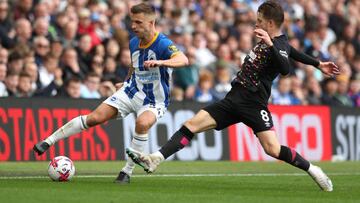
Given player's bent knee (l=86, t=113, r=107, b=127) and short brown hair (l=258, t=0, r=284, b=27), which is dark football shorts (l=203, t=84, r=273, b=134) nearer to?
short brown hair (l=258, t=0, r=284, b=27)

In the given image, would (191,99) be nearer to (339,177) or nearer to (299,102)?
(299,102)

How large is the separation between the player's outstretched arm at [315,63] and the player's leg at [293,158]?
41.9 inches

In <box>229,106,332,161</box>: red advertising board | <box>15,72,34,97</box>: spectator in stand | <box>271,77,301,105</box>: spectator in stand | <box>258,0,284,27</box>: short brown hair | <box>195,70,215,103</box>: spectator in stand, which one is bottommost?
<box>229,106,332,161</box>: red advertising board

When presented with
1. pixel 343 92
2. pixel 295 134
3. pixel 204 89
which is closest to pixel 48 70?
pixel 204 89

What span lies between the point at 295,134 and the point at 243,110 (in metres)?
10.4

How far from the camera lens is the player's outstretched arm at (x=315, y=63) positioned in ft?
42.1

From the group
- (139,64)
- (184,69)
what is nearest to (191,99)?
(184,69)

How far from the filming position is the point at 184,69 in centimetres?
2278

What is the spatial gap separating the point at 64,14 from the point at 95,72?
149 cm

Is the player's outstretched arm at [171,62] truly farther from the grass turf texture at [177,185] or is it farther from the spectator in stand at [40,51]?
the spectator in stand at [40,51]

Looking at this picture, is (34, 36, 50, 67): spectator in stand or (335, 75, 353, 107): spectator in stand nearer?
(34, 36, 50, 67): spectator in stand

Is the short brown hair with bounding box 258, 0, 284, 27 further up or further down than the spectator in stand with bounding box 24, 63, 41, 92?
further up

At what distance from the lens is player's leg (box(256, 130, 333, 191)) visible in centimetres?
1221

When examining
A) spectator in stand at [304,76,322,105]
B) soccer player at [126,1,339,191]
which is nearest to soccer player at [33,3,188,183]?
soccer player at [126,1,339,191]
